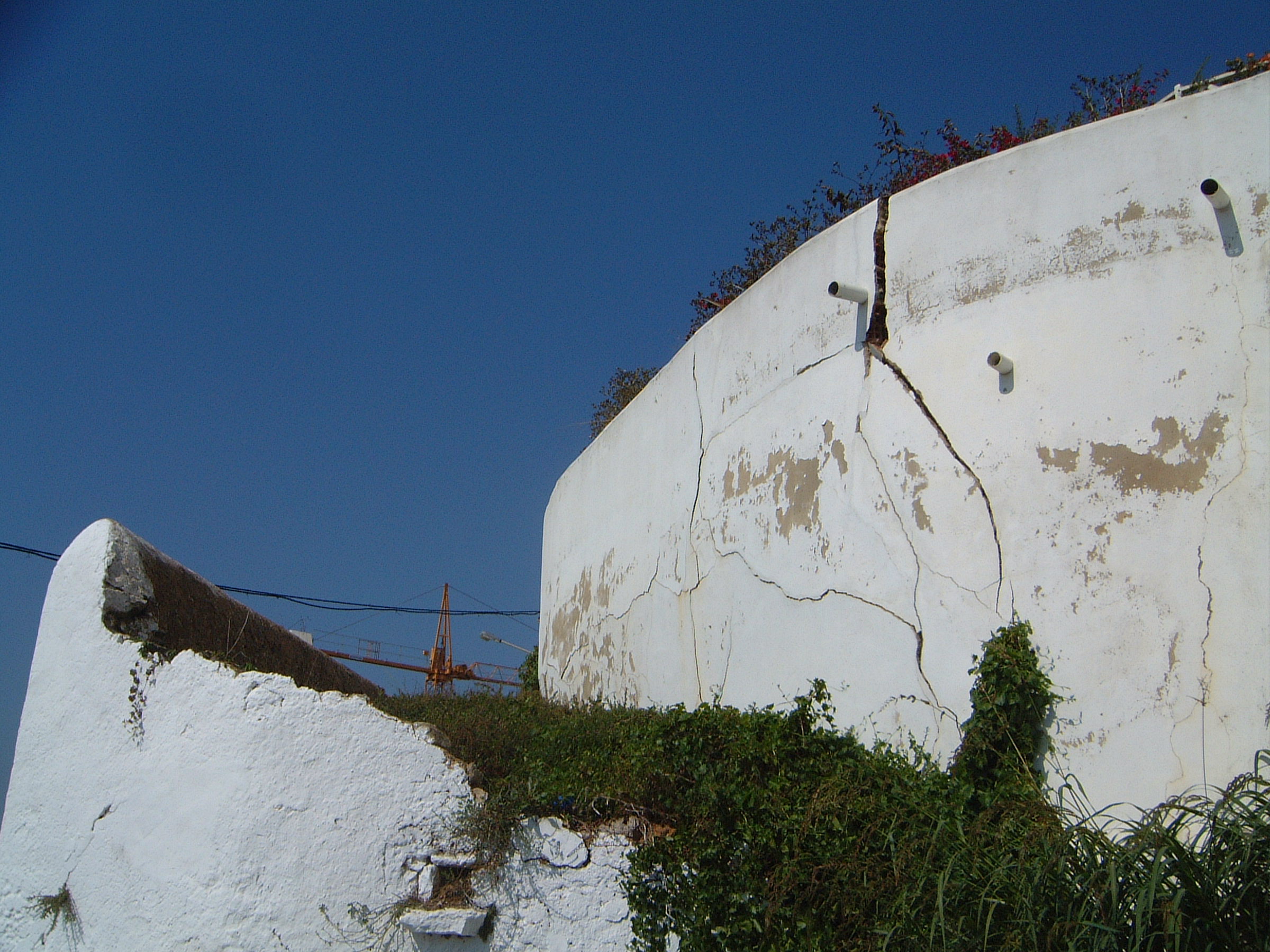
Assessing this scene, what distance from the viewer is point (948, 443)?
14.8ft

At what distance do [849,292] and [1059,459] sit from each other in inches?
52.2

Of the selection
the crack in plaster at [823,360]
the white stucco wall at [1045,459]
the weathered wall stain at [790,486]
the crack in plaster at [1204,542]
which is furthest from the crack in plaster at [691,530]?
the crack in plaster at [1204,542]

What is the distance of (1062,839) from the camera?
3.35 m

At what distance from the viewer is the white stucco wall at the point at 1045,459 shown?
3705mm

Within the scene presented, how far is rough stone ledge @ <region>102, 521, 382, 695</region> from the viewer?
477 centimetres

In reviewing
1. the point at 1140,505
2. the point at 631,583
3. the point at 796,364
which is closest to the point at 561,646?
the point at 631,583

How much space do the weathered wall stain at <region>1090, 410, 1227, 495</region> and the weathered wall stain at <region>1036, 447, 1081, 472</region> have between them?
0.08m

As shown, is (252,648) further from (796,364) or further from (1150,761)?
(1150,761)

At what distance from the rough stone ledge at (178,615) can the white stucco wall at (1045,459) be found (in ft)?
8.13

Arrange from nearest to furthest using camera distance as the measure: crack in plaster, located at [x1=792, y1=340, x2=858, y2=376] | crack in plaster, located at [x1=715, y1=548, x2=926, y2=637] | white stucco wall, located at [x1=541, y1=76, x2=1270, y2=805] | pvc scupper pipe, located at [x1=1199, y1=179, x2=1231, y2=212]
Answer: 1. white stucco wall, located at [x1=541, y1=76, x2=1270, y2=805]
2. pvc scupper pipe, located at [x1=1199, y1=179, x2=1231, y2=212]
3. crack in plaster, located at [x1=715, y1=548, x2=926, y2=637]
4. crack in plaster, located at [x1=792, y1=340, x2=858, y2=376]

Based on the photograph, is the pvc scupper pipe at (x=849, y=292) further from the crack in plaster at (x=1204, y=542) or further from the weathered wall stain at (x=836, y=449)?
the crack in plaster at (x=1204, y=542)

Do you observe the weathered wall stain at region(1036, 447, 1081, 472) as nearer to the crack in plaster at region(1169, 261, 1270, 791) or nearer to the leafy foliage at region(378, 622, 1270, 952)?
the crack in plaster at region(1169, 261, 1270, 791)

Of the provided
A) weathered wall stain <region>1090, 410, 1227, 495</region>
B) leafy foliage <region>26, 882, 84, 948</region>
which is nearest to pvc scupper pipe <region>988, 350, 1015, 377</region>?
weathered wall stain <region>1090, 410, 1227, 495</region>

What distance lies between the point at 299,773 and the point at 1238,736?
11.6 feet
